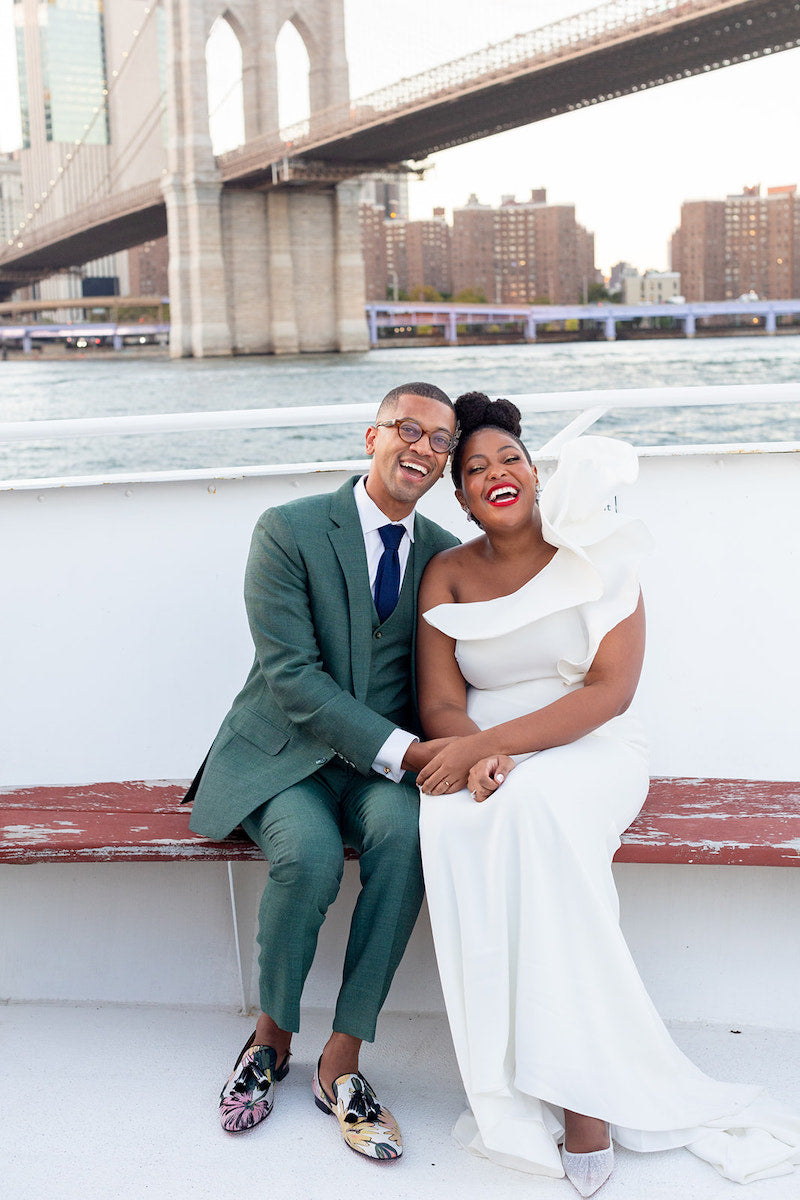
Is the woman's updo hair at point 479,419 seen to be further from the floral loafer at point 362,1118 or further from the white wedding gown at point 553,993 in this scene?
the floral loafer at point 362,1118

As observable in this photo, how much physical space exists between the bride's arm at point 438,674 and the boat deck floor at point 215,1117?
1.57 ft

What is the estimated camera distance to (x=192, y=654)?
2127 mm

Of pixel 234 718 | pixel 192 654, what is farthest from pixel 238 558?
pixel 234 718

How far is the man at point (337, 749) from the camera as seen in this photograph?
1380mm

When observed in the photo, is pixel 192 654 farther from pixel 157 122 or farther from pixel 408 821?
pixel 157 122

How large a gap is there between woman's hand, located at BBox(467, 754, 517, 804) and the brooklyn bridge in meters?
23.4

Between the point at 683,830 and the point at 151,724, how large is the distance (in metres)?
1.09

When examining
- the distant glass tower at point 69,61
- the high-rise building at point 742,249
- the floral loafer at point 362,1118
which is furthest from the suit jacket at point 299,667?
the distant glass tower at point 69,61

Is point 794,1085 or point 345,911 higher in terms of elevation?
point 345,911

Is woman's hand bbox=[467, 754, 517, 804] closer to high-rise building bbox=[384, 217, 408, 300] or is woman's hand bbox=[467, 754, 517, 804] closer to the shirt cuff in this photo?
the shirt cuff

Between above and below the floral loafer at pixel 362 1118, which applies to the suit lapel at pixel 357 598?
above

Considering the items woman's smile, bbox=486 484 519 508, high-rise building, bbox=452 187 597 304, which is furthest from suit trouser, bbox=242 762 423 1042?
high-rise building, bbox=452 187 597 304

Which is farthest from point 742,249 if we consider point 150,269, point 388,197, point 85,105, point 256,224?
point 85,105

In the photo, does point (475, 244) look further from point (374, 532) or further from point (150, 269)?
point (374, 532)
